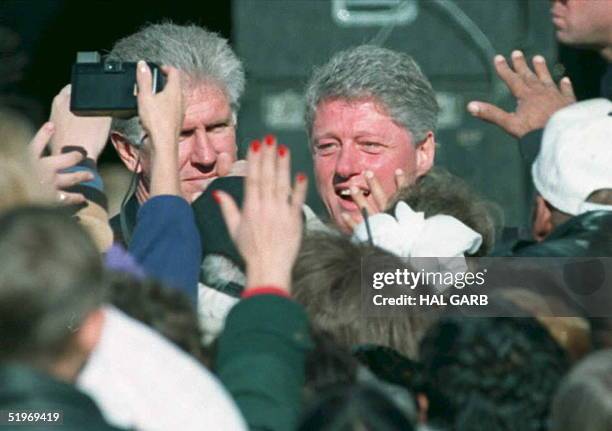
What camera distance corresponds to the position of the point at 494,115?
3.69m

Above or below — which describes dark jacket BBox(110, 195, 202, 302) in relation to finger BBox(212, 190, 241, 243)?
below

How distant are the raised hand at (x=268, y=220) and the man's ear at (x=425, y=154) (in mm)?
1178

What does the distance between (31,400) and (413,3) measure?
3761 mm

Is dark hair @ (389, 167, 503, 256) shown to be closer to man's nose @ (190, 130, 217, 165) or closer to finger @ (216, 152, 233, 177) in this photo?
finger @ (216, 152, 233, 177)

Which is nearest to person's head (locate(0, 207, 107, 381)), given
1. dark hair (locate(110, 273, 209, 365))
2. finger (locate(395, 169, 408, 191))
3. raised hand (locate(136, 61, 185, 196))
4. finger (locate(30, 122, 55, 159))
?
dark hair (locate(110, 273, 209, 365))

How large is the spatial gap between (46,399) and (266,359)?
0.46m

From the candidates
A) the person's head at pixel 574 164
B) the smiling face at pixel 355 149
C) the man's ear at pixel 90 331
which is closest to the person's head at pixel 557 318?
the person's head at pixel 574 164

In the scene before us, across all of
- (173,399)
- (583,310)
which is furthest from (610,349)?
(173,399)

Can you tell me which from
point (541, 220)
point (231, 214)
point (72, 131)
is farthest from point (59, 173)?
point (541, 220)

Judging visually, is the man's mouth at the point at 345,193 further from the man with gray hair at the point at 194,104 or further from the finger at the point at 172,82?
the finger at the point at 172,82

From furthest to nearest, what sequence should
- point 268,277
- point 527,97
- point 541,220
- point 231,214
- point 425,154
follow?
point 425,154 < point 527,97 < point 541,220 < point 231,214 < point 268,277

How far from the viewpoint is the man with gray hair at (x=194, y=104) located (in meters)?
4.11

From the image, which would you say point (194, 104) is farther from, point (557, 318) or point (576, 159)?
point (557, 318)

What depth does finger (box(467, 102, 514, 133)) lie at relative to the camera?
365cm
